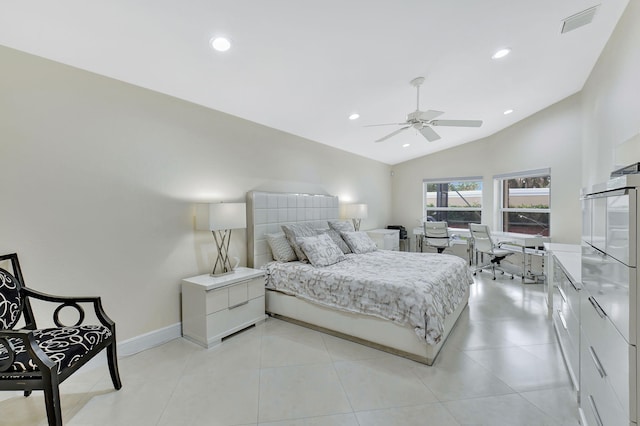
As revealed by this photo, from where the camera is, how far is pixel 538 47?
288cm

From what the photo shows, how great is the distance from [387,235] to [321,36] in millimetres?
4340

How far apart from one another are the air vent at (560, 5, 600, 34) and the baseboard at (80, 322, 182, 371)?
4.67 m

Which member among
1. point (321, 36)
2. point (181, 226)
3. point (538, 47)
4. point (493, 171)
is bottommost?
point (181, 226)

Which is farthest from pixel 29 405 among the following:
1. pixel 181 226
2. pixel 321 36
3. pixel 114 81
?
pixel 321 36

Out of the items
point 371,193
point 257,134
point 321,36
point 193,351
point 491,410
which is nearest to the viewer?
point 491,410

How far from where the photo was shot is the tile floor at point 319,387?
176 cm

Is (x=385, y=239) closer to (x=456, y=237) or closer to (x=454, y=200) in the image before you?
(x=456, y=237)

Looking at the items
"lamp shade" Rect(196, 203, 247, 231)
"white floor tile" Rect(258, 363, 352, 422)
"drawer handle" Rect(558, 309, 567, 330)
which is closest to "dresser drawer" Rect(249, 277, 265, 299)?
"lamp shade" Rect(196, 203, 247, 231)

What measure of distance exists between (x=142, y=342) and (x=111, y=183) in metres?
1.47

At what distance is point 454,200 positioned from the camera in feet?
21.6

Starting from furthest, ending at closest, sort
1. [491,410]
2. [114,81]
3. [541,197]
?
[541,197] → [114,81] → [491,410]

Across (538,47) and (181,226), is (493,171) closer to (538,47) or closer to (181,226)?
(538,47)

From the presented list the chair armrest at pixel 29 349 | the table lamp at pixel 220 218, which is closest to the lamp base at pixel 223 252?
the table lamp at pixel 220 218

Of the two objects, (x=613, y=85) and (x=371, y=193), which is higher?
(x=613, y=85)
